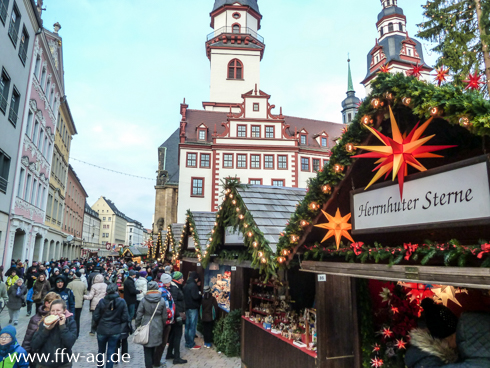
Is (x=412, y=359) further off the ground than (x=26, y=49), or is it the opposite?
(x=26, y=49)

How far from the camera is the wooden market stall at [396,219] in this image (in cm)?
278

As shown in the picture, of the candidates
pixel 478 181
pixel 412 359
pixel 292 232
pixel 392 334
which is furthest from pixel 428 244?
pixel 392 334

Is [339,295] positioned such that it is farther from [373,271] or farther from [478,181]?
[478,181]

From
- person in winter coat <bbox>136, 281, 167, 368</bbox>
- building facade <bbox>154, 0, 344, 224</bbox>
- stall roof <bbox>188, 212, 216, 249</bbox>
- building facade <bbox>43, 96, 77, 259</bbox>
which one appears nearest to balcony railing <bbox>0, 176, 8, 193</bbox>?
stall roof <bbox>188, 212, 216, 249</bbox>

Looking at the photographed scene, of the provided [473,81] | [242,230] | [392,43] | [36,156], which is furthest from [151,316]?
[392,43]

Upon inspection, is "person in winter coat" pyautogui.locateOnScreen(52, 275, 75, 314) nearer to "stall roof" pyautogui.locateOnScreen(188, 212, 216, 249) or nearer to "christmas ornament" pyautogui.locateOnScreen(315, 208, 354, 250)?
"stall roof" pyautogui.locateOnScreen(188, 212, 216, 249)

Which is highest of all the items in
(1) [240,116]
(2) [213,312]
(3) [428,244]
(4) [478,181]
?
(1) [240,116]

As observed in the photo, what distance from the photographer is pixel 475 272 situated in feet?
8.75

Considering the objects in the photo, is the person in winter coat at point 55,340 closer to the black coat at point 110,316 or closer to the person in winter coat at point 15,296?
the black coat at point 110,316

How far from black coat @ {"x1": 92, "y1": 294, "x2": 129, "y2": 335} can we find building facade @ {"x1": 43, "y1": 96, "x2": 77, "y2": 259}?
22474 millimetres

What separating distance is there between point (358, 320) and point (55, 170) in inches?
1134

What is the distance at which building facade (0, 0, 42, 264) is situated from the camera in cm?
1472

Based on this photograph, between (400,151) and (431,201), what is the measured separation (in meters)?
0.51

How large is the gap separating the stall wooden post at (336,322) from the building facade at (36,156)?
15.7 m
